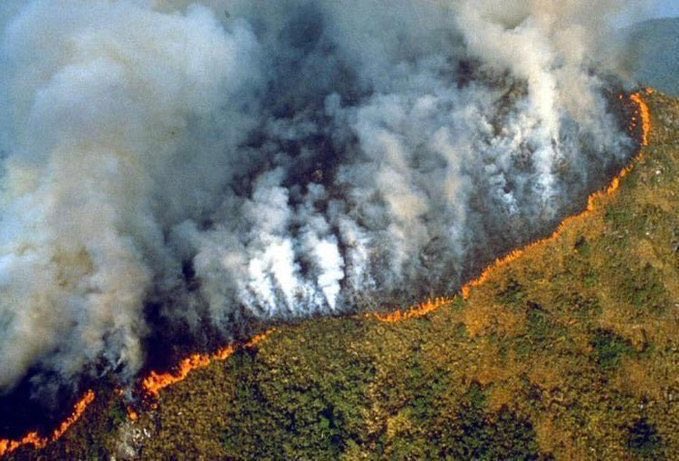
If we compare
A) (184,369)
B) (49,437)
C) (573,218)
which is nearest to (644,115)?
(573,218)

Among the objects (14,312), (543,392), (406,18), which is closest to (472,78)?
(406,18)

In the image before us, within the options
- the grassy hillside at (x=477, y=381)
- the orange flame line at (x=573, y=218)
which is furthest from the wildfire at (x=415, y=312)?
the orange flame line at (x=573, y=218)

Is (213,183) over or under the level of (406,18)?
under

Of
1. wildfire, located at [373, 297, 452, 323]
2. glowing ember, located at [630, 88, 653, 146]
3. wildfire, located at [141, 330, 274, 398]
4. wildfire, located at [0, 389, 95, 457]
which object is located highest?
glowing ember, located at [630, 88, 653, 146]

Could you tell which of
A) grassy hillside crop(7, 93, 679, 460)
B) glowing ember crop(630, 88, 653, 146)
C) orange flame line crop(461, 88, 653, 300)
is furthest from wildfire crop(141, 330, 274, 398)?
glowing ember crop(630, 88, 653, 146)

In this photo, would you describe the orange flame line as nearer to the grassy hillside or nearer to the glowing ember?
the glowing ember

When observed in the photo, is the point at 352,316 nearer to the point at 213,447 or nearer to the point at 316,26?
the point at 213,447
